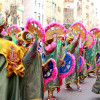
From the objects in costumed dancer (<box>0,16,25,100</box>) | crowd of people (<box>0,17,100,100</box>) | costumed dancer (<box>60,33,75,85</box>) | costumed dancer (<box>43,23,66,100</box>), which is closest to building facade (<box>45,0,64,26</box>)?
crowd of people (<box>0,17,100,100</box>)

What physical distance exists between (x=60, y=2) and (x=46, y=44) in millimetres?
41580

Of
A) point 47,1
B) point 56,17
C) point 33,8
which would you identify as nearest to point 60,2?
point 56,17

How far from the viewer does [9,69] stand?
389 cm

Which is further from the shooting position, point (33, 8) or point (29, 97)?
point (33, 8)

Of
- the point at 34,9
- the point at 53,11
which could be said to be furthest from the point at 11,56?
the point at 53,11

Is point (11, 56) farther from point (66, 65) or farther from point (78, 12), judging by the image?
point (78, 12)

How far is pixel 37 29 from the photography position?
5645 millimetres

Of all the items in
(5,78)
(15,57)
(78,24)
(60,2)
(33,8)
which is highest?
(60,2)

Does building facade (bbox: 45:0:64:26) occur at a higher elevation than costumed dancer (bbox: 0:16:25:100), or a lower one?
higher

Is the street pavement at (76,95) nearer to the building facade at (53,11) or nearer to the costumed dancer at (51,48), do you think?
the costumed dancer at (51,48)

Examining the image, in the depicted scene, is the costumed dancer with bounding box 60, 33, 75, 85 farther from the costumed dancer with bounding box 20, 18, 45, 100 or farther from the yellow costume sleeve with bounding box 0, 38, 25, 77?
the yellow costume sleeve with bounding box 0, 38, 25, 77

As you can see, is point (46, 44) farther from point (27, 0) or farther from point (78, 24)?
point (27, 0)

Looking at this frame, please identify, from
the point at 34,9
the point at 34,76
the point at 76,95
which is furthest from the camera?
the point at 34,9

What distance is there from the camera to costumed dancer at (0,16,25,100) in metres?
3.87
